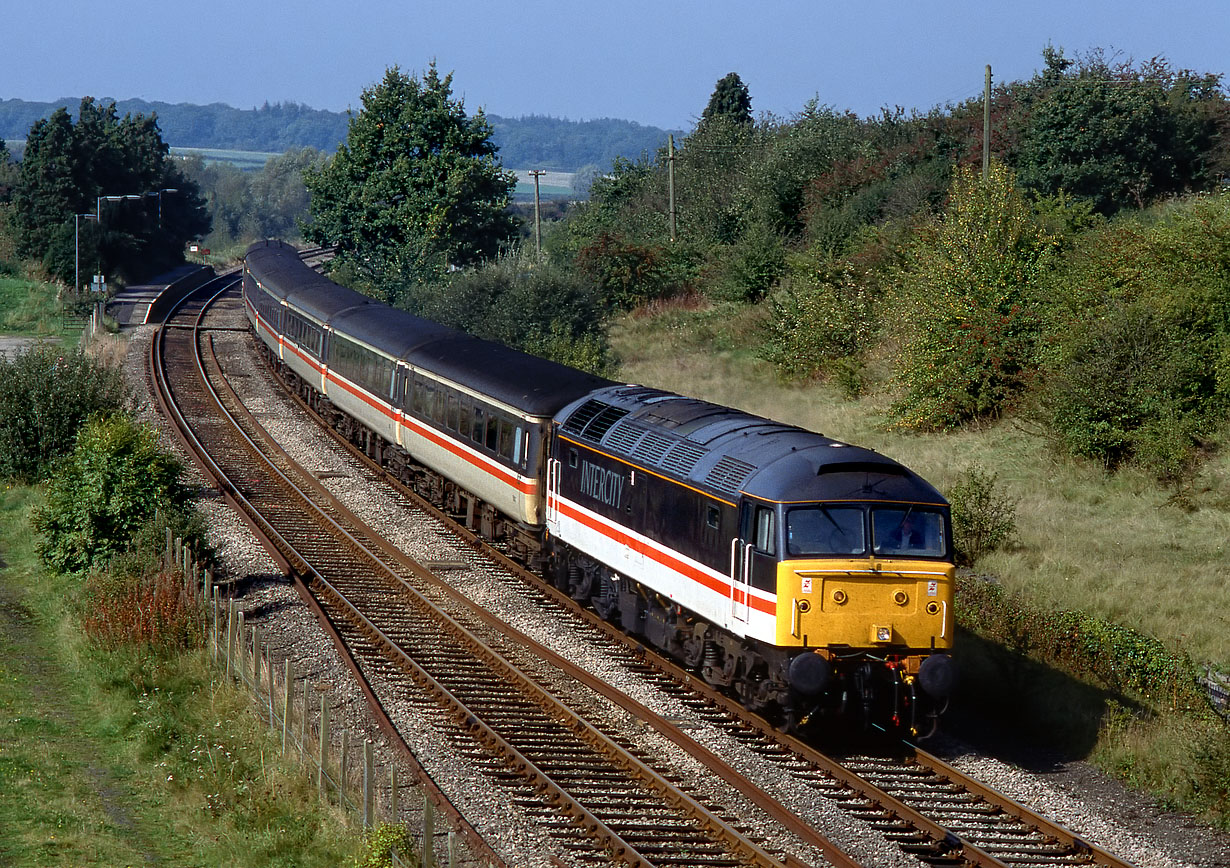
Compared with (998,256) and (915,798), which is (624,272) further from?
(915,798)

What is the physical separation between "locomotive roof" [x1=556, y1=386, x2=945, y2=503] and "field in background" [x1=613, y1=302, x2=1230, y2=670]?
6.06 meters

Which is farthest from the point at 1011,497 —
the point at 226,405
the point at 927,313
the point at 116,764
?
the point at 226,405

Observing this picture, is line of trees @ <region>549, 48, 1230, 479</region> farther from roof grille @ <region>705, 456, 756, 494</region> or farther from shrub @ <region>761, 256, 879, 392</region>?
roof grille @ <region>705, 456, 756, 494</region>

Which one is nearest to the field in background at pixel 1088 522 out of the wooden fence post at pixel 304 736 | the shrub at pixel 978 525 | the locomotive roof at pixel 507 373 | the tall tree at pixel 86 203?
the shrub at pixel 978 525

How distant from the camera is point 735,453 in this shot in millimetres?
15023

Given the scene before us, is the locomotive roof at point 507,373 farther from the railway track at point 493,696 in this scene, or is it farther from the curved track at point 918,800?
the curved track at point 918,800

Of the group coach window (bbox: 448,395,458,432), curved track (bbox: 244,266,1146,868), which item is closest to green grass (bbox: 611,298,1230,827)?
curved track (bbox: 244,266,1146,868)

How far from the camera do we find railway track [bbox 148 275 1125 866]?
11.8 meters

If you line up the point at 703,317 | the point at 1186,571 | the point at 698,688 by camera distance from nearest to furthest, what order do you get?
1. the point at 698,688
2. the point at 1186,571
3. the point at 703,317

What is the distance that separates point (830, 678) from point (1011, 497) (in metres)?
13.3

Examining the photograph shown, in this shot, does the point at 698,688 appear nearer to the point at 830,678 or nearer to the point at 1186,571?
the point at 830,678

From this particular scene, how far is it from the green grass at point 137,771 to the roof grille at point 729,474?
219 inches

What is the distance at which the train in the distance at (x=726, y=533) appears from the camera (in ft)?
44.7

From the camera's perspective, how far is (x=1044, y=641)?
17.4 metres
